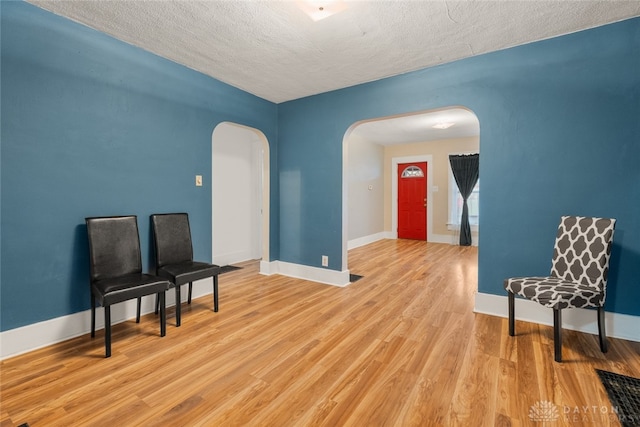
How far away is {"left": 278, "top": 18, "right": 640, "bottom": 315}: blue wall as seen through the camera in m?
2.42

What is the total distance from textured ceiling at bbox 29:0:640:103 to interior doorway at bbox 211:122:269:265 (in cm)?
175

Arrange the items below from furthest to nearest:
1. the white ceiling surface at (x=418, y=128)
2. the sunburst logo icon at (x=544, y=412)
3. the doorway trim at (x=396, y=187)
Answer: the doorway trim at (x=396, y=187)
the white ceiling surface at (x=418, y=128)
the sunburst logo icon at (x=544, y=412)

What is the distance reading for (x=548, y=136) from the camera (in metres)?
2.69

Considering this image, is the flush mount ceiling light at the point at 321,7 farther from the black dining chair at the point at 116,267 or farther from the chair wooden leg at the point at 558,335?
the chair wooden leg at the point at 558,335

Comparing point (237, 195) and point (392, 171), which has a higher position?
point (392, 171)

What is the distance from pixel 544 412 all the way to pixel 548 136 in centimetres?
229

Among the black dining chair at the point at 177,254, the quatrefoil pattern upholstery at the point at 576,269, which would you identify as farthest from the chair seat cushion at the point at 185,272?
the quatrefoil pattern upholstery at the point at 576,269

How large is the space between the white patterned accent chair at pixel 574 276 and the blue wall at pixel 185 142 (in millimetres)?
247

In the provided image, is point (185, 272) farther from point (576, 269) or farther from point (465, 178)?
point (465, 178)

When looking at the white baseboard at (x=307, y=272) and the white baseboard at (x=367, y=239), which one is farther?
the white baseboard at (x=367, y=239)

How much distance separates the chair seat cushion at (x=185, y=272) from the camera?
268 centimetres

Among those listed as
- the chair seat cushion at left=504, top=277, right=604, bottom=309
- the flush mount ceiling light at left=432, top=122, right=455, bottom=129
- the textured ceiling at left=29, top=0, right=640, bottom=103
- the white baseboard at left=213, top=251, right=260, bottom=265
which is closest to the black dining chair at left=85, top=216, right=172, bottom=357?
the textured ceiling at left=29, top=0, right=640, bottom=103

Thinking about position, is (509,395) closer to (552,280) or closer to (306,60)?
(552,280)

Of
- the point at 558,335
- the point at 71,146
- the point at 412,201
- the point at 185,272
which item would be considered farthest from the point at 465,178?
the point at 71,146
